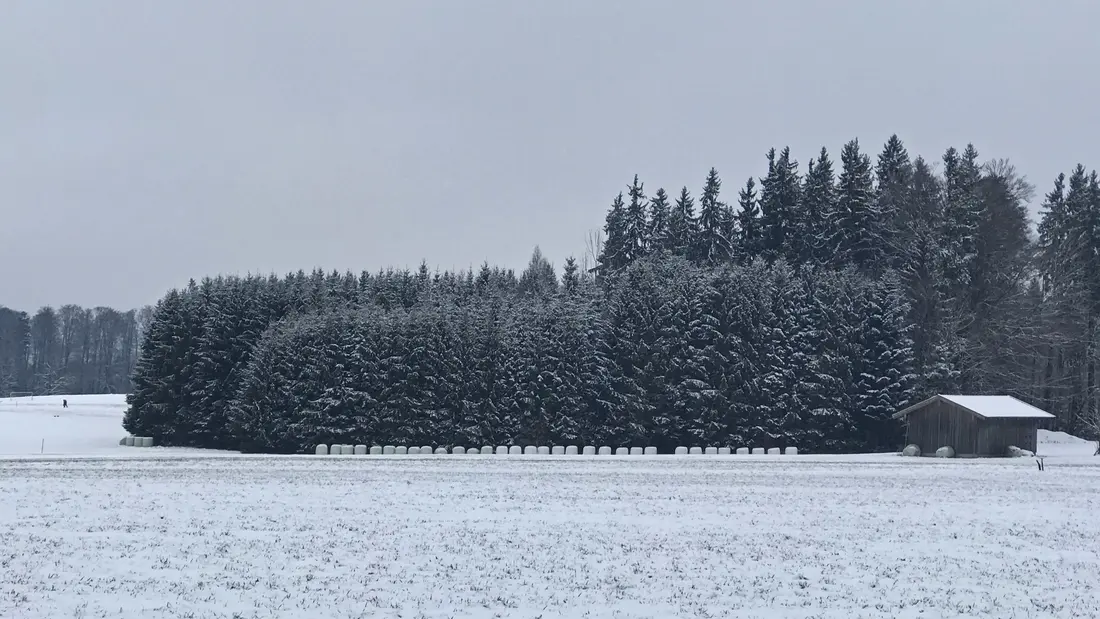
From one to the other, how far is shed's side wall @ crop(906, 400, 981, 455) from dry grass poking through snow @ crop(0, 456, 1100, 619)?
2305cm

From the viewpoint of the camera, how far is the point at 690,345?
6912 cm

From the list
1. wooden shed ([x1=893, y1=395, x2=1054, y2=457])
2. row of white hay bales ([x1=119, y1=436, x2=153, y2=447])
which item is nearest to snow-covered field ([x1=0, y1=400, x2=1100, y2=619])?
wooden shed ([x1=893, y1=395, x2=1054, y2=457])

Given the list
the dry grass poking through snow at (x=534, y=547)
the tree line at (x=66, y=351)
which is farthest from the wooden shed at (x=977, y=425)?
the tree line at (x=66, y=351)

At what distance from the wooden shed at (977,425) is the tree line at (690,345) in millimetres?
7265

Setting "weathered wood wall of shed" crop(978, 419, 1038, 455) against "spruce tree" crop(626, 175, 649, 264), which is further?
"spruce tree" crop(626, 175, 649, 264)

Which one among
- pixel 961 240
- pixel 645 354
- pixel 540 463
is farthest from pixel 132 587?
pixel 961 240

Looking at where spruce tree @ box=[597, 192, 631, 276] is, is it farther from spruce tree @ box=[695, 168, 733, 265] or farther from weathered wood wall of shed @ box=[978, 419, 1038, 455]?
weathered wood wall of shed @ box=[978, 419, 1038, 455]

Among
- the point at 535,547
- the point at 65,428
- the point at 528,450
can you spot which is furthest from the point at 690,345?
the point at 65,428

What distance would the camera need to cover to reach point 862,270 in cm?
8125

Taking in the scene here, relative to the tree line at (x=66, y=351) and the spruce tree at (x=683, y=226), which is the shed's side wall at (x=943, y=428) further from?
the tree line at (x=66, y=351)

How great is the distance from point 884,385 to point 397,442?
3268 centimetres

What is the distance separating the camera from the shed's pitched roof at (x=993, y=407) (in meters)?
56.6

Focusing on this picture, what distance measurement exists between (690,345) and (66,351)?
523 feet

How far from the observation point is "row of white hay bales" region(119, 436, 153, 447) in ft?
236
